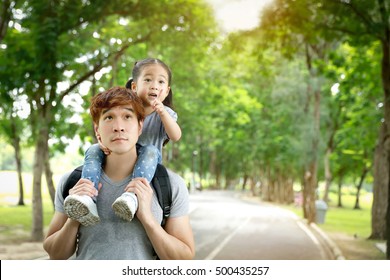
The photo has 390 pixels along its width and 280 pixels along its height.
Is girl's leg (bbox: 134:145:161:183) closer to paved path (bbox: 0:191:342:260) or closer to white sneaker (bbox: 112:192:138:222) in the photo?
white sneaker (bbox: 112:192:138:222)

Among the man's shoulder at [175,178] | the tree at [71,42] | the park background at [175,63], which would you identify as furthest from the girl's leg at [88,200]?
the tree at [71,42]

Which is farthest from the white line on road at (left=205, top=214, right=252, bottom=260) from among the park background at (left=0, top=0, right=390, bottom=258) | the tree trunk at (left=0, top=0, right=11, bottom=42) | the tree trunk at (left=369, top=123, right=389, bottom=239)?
the tree trunk at (left=0, top=0, right=11, bottom=42)

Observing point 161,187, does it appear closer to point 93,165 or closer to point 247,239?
point 93,165

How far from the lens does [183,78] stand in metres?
6.59

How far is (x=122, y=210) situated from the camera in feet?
4.82

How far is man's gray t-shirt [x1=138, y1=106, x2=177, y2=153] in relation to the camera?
1.76 meters

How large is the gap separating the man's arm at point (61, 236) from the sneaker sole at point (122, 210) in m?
0.16

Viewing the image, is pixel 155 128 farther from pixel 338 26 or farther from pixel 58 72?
pixel 338 26

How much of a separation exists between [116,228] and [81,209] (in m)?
0.16

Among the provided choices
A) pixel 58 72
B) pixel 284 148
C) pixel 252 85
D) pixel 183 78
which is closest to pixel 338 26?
pixel 252 85

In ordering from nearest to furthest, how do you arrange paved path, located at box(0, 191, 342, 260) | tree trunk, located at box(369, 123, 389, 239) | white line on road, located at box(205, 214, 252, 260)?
paved path, located at box(0, 191, 342, 260)
white line on road, located at box(205, 214, 252, 260)
tree trunk, located at box(369, 123, 389, 239)

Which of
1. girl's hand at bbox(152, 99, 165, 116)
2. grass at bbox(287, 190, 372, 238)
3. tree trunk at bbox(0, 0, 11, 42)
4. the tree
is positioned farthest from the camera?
grass at bbox(287, 190, 372, 238)

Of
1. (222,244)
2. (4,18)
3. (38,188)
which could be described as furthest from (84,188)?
(222,244)
